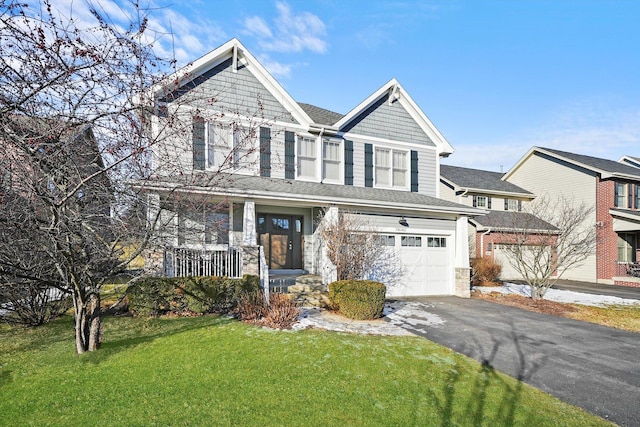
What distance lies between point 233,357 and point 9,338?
5.46 meters

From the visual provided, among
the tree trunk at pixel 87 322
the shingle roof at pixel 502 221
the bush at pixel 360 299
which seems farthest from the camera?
the shingle roof at pixel 502 221

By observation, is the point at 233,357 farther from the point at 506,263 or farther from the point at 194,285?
the point at 506,263

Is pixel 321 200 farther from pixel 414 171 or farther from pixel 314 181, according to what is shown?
pixel 414 171

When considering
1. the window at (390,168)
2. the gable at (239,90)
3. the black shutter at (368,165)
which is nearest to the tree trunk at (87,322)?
the gable at (239,90)

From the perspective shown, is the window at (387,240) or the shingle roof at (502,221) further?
the shingle roof at (502,221)

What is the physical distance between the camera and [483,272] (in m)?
16.7

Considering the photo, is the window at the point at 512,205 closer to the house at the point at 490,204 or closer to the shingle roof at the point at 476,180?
the house at the point at 490,204

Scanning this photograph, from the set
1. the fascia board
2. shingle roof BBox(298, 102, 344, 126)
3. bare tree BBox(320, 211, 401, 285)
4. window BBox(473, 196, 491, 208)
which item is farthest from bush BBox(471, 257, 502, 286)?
shingle roof BBox(298, 102, 344, 126)

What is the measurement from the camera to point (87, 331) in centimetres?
616

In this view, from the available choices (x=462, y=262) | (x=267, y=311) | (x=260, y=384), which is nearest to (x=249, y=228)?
(x=267, y=311)

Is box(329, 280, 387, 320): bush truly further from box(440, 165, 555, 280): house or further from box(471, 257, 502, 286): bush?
box(440, 165, 555, 280): house

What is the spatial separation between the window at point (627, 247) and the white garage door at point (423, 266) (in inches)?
560

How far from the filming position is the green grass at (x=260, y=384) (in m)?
4.01

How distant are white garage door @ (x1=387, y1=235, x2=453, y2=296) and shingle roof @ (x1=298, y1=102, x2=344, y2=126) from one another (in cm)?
532
